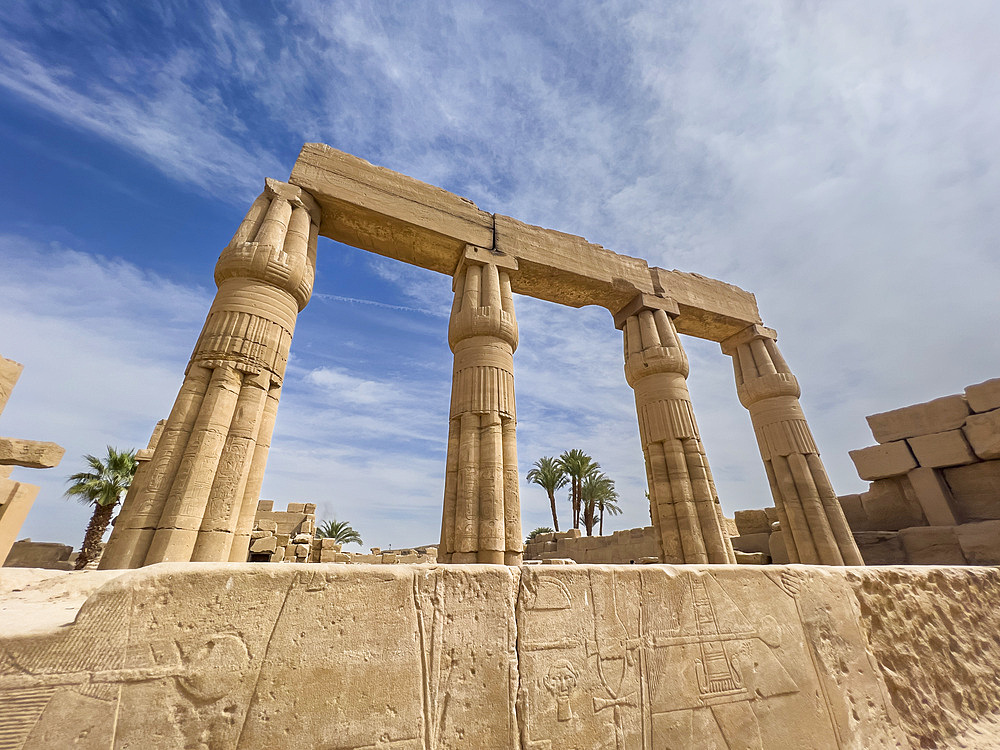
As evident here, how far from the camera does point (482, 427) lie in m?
5.91

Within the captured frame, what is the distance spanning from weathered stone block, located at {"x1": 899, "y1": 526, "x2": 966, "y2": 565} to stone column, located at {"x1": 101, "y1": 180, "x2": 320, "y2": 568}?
10.4 metres

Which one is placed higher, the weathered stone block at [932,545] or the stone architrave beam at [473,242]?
the stone architrave beam at [473,242]

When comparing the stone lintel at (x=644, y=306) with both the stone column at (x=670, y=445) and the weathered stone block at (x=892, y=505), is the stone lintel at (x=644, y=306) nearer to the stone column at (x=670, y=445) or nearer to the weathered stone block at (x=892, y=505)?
the stone column at (x=670, y=445)

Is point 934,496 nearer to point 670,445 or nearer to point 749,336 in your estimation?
point 749,336

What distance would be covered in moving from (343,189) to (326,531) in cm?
2125

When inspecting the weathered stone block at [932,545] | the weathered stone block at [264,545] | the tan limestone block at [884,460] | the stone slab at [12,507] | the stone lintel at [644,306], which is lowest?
the weathered stone block at [932,545]

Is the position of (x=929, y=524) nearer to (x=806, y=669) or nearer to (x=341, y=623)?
(x=806, y=669)

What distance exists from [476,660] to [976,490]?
1025 centimetres

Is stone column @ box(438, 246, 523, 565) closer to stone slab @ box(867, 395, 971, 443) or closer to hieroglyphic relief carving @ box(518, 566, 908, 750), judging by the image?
hieroglyphic relief carving @ box(518, 566, 908, 750)

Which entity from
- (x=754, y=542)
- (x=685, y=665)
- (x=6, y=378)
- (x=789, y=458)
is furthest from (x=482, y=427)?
(x=754, y=542)

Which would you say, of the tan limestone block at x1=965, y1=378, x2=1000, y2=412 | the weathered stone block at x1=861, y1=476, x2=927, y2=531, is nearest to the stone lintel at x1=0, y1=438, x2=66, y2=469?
the weathered stone block at x1=861, y1=476, x2=927, y2=531

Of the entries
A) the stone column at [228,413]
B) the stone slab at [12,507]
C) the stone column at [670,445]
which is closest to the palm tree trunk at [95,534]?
the stone slab at [12,507]

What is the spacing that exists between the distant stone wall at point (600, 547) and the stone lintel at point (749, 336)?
17.3 feet

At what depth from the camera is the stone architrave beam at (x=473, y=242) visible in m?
6.84
